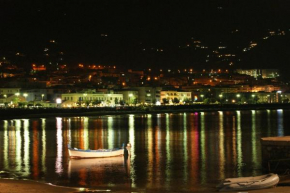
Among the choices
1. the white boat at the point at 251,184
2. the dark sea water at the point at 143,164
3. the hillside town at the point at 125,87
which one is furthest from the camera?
the hillside town at the point at 125,87

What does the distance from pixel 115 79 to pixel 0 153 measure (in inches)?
4114

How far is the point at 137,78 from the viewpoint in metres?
140

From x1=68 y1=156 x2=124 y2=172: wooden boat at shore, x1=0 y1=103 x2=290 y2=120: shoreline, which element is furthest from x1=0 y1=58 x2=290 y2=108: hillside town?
x1=68 y1=156 x2=124 y2=172: wooden boat at shore

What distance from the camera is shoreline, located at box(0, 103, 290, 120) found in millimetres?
63991

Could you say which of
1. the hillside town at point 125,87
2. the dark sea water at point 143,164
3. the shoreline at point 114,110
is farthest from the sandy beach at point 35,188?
the hillside town at point 125,87

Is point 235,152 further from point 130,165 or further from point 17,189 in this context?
point 17,189

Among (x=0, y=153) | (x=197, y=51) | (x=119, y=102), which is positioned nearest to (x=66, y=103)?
(x=119, y=102)

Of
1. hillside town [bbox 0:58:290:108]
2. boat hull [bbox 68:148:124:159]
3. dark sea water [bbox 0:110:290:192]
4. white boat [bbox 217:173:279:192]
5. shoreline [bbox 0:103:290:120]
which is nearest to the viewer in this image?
white boat [bbox 217:173:279:192]

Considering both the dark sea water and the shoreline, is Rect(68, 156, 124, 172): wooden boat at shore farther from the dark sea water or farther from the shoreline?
the shoreline

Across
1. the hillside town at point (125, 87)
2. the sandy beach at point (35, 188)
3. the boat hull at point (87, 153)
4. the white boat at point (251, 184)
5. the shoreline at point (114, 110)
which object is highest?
the hillside town at point (125, 87)

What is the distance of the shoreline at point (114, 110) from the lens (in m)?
64.0

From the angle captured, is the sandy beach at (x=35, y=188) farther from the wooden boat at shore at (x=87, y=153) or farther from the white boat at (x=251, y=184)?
the wooden boat at shore at (x=87, y=153)

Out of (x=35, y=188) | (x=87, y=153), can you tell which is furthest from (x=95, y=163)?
(x=35, y=188)

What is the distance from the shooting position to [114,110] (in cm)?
7794
